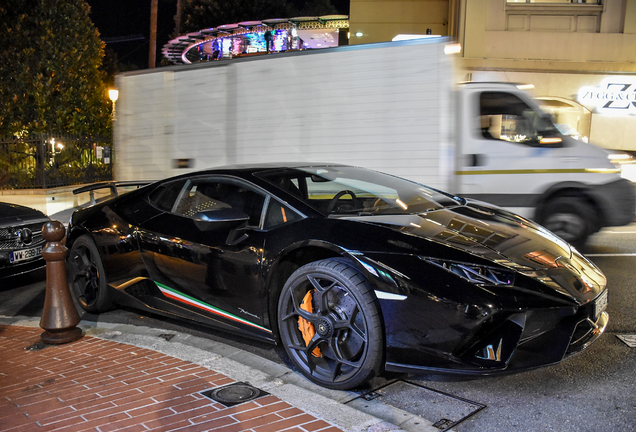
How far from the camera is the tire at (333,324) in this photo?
304 centimetres

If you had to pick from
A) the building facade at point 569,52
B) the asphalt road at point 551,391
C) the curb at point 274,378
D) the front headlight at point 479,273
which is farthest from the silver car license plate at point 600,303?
the building facade at point 569,52

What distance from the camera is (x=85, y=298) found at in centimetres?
493

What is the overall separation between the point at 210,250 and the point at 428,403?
1725 mm

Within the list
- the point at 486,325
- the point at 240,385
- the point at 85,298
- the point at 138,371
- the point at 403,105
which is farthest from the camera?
the point at 403,105

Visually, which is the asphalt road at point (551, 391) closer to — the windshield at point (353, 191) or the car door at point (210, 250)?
the car door at point (210, 250)

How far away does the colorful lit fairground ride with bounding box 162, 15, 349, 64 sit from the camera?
→ 21219mm

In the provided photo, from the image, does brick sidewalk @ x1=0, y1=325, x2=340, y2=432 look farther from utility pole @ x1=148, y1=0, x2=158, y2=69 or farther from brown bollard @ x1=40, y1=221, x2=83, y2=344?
utility pole @ x1=148, y1=0, x2=158, y2=69

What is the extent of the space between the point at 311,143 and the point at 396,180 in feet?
9.72

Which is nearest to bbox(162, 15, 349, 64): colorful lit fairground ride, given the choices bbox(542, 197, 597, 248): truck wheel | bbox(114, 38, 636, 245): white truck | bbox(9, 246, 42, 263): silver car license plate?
bbox(114, 38, 636, 245): white truck

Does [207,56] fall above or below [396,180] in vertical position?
above

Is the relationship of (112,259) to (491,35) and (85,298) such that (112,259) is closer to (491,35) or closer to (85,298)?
(85,298)

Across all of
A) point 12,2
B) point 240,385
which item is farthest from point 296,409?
point 12,2

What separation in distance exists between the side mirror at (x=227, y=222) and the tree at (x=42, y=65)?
1578 centimetres

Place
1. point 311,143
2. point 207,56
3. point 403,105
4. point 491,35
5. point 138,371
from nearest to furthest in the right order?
point 138,371 < point 403,105 < point 311,143 < point 491,35 < point 207,56
